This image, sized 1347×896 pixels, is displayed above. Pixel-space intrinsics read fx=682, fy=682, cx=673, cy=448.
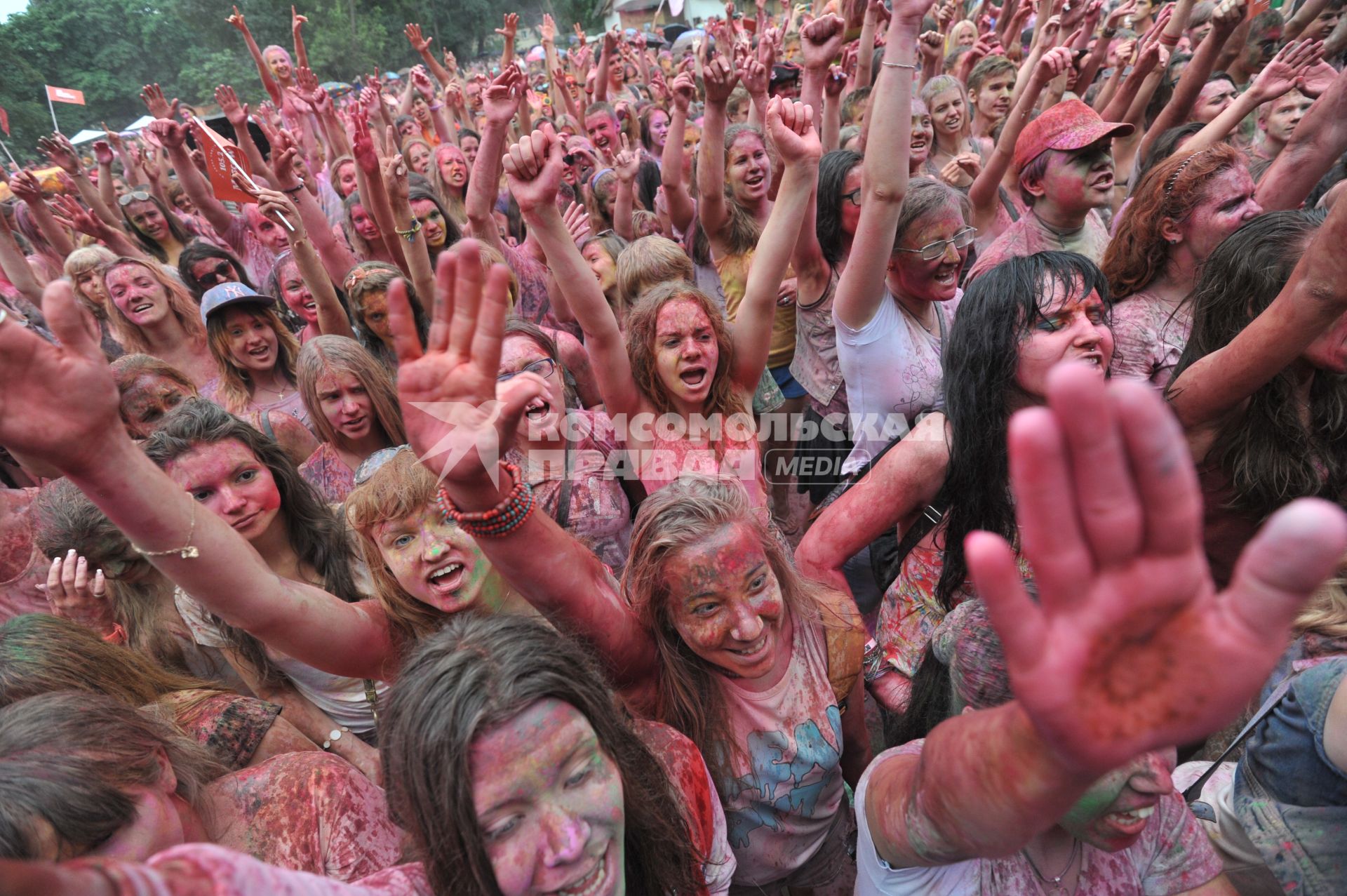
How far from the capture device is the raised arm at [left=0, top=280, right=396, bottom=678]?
47.4 inches

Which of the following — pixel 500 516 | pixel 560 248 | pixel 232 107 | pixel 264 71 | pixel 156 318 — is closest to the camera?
pixel 500 516

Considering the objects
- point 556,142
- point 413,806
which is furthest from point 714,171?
point 413,806

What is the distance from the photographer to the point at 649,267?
3.49 metres

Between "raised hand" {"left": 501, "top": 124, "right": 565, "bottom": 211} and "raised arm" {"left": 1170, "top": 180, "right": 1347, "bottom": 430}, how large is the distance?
2062mm

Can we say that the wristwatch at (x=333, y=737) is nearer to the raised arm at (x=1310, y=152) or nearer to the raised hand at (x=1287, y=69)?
the raised arm at (x=1310, y=152)

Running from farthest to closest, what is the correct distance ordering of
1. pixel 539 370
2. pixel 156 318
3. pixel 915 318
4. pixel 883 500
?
pixel 156 318 < pixel 915 318 < pixel 539 370 < pixel 883 500

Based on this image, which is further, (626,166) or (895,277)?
(626,166)

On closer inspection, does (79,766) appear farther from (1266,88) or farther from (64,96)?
(64,96)

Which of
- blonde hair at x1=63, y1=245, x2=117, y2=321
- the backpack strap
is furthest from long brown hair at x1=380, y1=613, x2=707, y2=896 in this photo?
blonde hair at x1=63, y1=245, x2=117, y2=321

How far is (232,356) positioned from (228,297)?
329mm

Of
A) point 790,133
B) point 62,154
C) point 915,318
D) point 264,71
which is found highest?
point 264,71

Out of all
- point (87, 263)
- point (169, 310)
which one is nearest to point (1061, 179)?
point (169, 310)

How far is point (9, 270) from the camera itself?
191 inches

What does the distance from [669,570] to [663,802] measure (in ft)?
1.77
